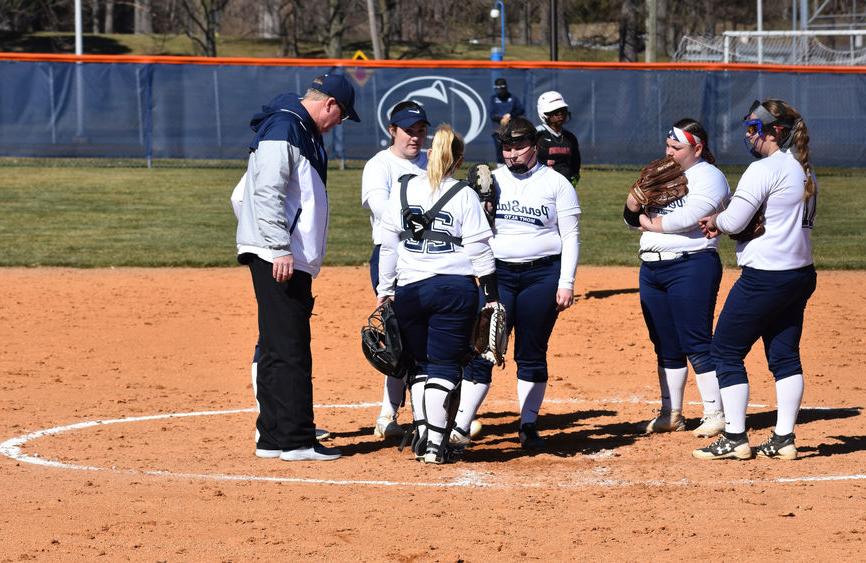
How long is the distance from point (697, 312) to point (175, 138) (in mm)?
18974

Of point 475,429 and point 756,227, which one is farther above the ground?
point 756,227

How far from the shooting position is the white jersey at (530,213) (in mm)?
7438

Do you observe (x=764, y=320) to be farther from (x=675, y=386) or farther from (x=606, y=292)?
(x=606, y=292)

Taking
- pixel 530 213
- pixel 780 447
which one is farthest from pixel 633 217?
pixel 780 447

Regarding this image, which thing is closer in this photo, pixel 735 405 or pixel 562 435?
pixel 735 405

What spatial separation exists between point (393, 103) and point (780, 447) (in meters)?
18.5

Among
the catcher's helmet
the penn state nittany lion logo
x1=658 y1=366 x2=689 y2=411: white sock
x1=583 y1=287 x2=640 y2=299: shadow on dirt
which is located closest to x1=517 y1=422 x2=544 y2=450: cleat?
x1=658 y1=366 x2=689 y2=411: white sock

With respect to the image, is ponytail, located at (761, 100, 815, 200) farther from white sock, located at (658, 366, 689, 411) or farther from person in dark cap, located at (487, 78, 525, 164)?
person in dark cap, located at (487, 78, 525, 164)

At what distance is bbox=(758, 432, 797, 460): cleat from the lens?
284 inches

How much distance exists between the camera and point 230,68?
82.4ft

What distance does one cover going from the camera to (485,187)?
7.39 meters

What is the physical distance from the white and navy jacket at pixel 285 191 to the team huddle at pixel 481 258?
10mm

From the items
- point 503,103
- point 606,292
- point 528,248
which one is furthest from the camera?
point 503,103

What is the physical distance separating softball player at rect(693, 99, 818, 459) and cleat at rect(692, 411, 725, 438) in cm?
66
